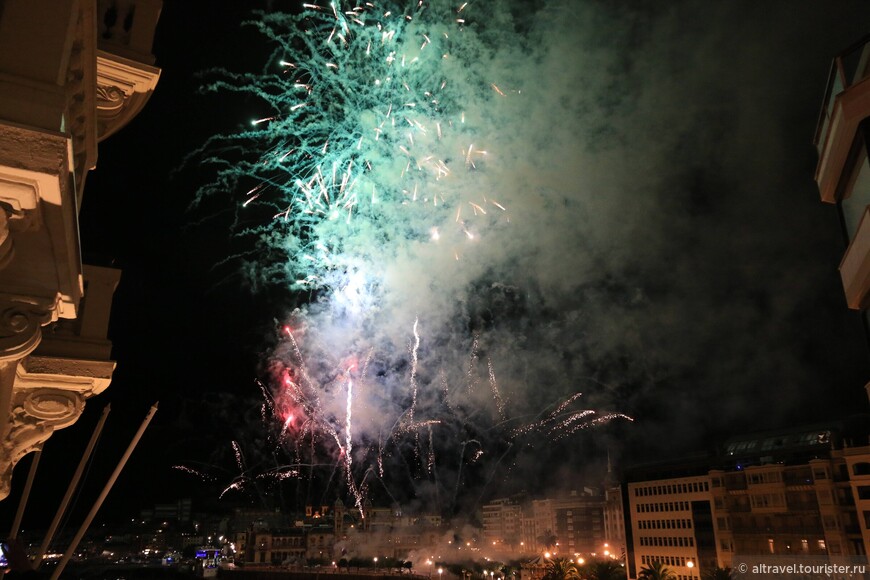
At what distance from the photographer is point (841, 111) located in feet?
20.4

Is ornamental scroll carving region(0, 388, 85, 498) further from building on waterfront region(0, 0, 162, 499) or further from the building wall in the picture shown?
the building wall

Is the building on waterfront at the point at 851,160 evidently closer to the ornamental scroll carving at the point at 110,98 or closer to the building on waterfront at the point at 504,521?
the ornamental scroll carving at the point at 110,98

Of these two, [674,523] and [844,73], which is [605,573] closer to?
[674,523]

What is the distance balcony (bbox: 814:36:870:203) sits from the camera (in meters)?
6.01

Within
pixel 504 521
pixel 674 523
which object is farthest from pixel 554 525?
pixel 674 523

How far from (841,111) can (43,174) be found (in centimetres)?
709

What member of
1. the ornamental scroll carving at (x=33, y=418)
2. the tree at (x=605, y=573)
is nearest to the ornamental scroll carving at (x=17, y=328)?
the ornamental scroll carving at (x=33, y=418)

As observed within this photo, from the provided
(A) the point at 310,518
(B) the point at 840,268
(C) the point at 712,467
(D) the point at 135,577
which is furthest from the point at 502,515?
(B) the point at 840,268

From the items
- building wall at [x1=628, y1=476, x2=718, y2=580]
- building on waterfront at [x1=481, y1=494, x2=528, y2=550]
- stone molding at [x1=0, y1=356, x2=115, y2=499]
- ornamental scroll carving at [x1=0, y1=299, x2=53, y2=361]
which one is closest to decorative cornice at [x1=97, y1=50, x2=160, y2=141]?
stone molding at [x1=0, y1=356, x2=115, y2=499]

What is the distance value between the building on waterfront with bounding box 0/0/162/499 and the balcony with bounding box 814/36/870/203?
21.9 ft

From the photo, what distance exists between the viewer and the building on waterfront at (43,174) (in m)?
2.66

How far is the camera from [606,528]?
280ft

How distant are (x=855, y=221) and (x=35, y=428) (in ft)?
29.5

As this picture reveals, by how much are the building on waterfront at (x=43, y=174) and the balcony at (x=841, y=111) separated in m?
6.67
